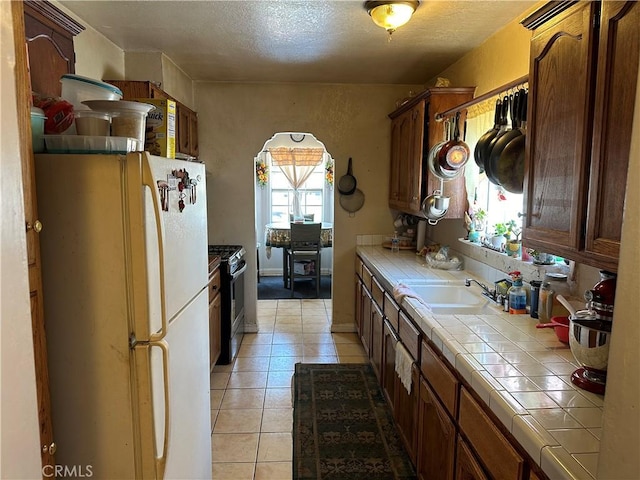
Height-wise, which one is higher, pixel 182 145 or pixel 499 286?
pixel 182 145

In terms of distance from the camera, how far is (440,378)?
67.8 inches

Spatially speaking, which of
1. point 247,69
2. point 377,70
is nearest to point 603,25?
point 377,70

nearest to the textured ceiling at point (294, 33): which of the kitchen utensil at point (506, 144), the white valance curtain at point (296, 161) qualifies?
the kitchen utensil at point (506, 144)

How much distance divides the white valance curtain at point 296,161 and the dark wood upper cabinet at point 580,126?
5.41m

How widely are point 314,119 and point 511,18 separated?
6.90 feet

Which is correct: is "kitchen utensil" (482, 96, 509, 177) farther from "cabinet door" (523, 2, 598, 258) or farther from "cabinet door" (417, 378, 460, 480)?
"cabinet door" (417, 378, 460, 480)

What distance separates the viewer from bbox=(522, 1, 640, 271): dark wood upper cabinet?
1.12m

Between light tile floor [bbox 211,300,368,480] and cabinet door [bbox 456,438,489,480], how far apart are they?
3.62 feet

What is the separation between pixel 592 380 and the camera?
1.28 metres

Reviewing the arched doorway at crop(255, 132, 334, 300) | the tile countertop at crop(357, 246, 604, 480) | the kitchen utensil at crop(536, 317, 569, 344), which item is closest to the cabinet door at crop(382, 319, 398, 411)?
the tile countertop at crop(357, 246, 604, 480)

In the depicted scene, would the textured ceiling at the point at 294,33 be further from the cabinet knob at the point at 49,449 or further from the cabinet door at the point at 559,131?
the cabinet knob at the point at 49,449

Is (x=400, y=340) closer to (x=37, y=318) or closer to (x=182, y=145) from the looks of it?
(x=37, y=318)

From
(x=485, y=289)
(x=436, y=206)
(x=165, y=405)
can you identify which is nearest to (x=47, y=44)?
(x=165, y=405)

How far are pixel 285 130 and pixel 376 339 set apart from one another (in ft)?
7.23
